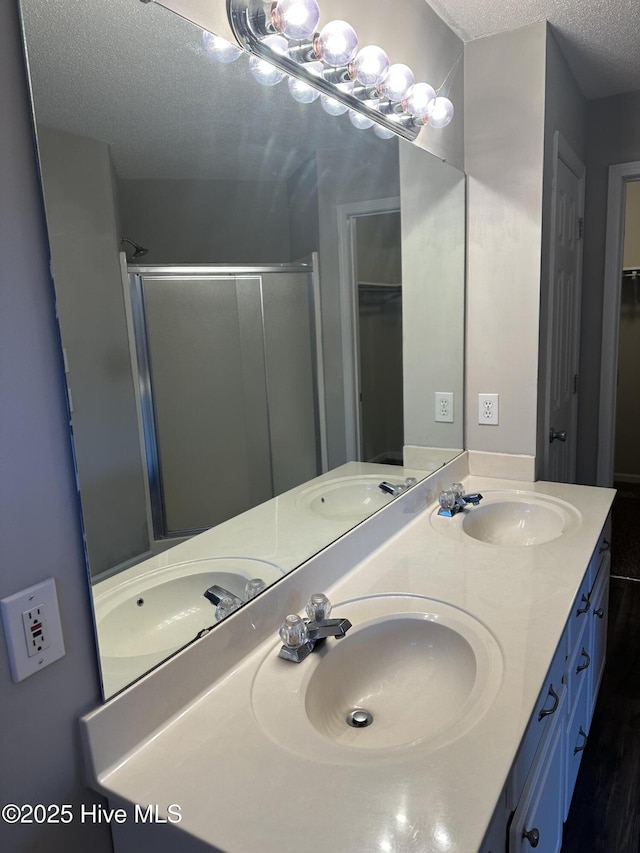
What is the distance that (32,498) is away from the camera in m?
0.75

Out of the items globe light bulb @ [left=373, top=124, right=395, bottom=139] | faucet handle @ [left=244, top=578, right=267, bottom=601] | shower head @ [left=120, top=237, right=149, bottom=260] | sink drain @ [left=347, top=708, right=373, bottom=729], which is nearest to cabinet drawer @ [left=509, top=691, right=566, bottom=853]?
sink drain @ [left=347, top=708, right=373, bottom=729]

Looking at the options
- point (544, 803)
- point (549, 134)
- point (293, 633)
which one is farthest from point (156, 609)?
point (549, 134)

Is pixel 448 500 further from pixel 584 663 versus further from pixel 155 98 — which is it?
pixel 155 98

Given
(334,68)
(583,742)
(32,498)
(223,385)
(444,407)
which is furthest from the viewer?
(444,407)

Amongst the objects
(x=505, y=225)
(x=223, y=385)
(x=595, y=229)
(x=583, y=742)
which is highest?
(x=595, y=229)

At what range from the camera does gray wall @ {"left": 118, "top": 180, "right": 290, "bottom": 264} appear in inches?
39.3

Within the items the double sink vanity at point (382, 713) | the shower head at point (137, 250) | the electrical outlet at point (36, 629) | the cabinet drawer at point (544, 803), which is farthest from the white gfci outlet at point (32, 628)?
the cabinet drawer at point (544, 803)

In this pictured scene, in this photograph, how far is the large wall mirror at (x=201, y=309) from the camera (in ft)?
2.78

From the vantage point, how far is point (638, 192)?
4.05 m

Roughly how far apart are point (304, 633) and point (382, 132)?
1406 millimetres

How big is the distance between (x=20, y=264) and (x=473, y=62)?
6.17 feet

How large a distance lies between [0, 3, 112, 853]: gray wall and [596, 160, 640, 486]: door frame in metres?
2.78

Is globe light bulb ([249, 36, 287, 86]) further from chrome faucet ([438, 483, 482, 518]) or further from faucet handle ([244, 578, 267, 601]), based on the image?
chrome faucet ([438, 483, 482, 518])

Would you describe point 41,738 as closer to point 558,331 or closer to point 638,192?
point 558,331
